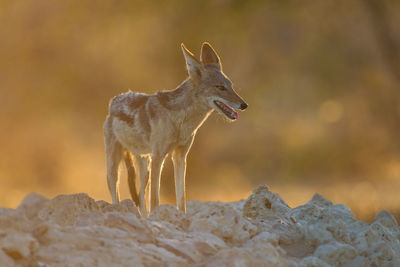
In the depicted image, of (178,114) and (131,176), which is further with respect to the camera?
(131,176)

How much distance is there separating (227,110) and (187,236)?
103 inches

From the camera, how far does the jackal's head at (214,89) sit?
7305 mm

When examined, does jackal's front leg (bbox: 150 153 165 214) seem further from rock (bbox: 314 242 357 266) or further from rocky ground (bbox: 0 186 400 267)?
rock (bbox: 314 242 357 266)

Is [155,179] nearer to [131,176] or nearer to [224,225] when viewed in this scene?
[131,176]

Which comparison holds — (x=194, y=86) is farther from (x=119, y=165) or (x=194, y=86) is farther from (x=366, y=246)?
(x=366, y=246)

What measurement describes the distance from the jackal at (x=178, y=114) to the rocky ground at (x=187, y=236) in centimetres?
122

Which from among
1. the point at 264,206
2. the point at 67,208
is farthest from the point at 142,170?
the point at 67,208

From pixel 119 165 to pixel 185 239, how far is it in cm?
379

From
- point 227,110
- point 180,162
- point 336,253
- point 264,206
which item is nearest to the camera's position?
point 336,253

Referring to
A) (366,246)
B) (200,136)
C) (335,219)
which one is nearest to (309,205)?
(335,219)

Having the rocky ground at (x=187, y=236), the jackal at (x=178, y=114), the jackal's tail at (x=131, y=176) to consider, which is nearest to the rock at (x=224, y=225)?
the rocky ground at (x=187, y=236)

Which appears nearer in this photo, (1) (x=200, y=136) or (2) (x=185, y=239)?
(2) (x=185, y=239)

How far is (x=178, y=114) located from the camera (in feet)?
24.2

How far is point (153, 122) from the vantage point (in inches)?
297
